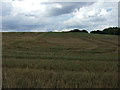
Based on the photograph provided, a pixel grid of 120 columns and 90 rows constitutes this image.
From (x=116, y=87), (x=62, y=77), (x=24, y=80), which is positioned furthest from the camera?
(x=62, y=77)

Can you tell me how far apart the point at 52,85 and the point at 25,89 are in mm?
835

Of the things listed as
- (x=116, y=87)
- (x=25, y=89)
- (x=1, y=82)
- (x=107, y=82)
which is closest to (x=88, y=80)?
(x=107, y=82)

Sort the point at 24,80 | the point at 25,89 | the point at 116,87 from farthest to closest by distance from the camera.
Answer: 1. the point at 24,80
2. the point at 116,87
3. the point at 25,89

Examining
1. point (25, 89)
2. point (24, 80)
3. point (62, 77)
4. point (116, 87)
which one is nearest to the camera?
point (25, 89)

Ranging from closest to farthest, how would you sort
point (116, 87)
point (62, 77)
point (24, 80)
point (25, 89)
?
point (25, 89), point (116, 87), point (24, 80), point (62, 77)

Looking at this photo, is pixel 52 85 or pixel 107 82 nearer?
pixel 52 85

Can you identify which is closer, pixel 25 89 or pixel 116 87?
pixel 25 89

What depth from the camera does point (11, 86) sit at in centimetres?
569

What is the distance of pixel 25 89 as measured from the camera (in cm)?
550

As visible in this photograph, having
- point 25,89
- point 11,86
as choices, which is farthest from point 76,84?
point 11,86

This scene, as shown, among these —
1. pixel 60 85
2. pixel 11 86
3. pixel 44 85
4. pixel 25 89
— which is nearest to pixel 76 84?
pixel 60 85

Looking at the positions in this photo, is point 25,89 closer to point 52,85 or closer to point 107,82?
point 52,85

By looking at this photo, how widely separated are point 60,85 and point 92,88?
3.24 feet

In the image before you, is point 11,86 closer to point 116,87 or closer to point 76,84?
point 76,84
